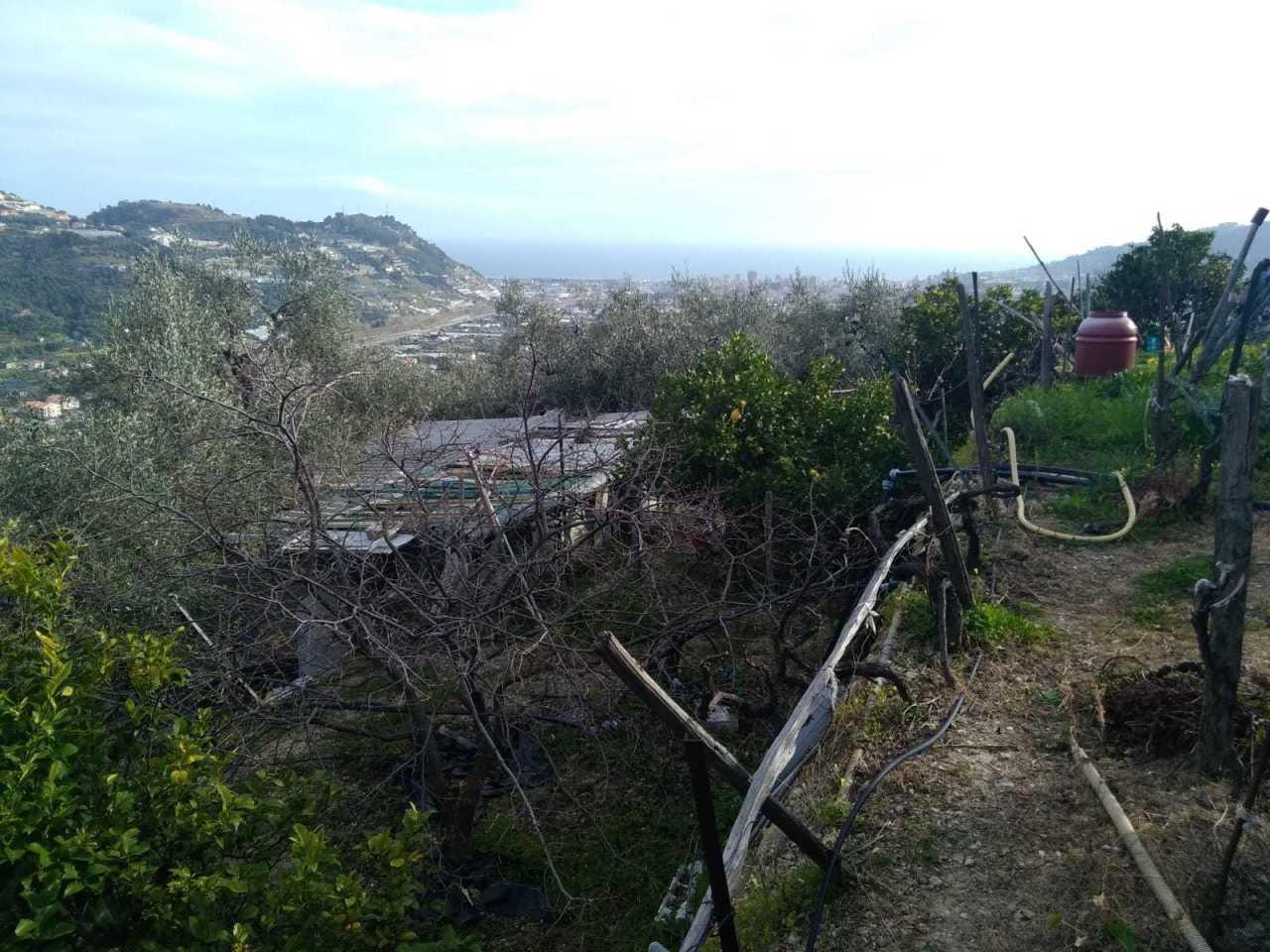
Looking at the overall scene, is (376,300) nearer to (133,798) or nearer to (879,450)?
(879,450)

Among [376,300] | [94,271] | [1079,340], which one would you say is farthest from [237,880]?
[376,300]

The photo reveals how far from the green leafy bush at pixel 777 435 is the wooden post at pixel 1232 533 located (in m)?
5.37

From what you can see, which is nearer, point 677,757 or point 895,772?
point 895,772

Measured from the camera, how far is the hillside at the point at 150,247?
2497 cm

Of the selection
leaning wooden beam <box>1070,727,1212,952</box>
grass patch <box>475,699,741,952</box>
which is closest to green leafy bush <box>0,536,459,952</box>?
grass patch <box>475,699,741,952</box>

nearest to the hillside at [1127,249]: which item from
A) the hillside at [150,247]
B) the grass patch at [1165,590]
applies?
the grass patch at [1165,590]

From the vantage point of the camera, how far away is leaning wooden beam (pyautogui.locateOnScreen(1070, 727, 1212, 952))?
9.94 ft

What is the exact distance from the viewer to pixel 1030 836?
3.96m

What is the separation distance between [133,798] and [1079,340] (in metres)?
11.1

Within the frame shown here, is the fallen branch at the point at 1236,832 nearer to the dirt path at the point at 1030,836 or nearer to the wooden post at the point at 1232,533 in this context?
the dirt path at the point at 1030,836

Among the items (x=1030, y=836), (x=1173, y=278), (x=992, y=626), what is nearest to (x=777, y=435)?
(x=992, y=626)

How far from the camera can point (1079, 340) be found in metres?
10.9

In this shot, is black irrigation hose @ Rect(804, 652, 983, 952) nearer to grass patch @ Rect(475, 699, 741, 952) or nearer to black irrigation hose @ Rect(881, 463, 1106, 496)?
grass patch @ Rect(475, 699, 741, 952)

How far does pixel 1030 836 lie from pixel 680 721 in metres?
2.11
